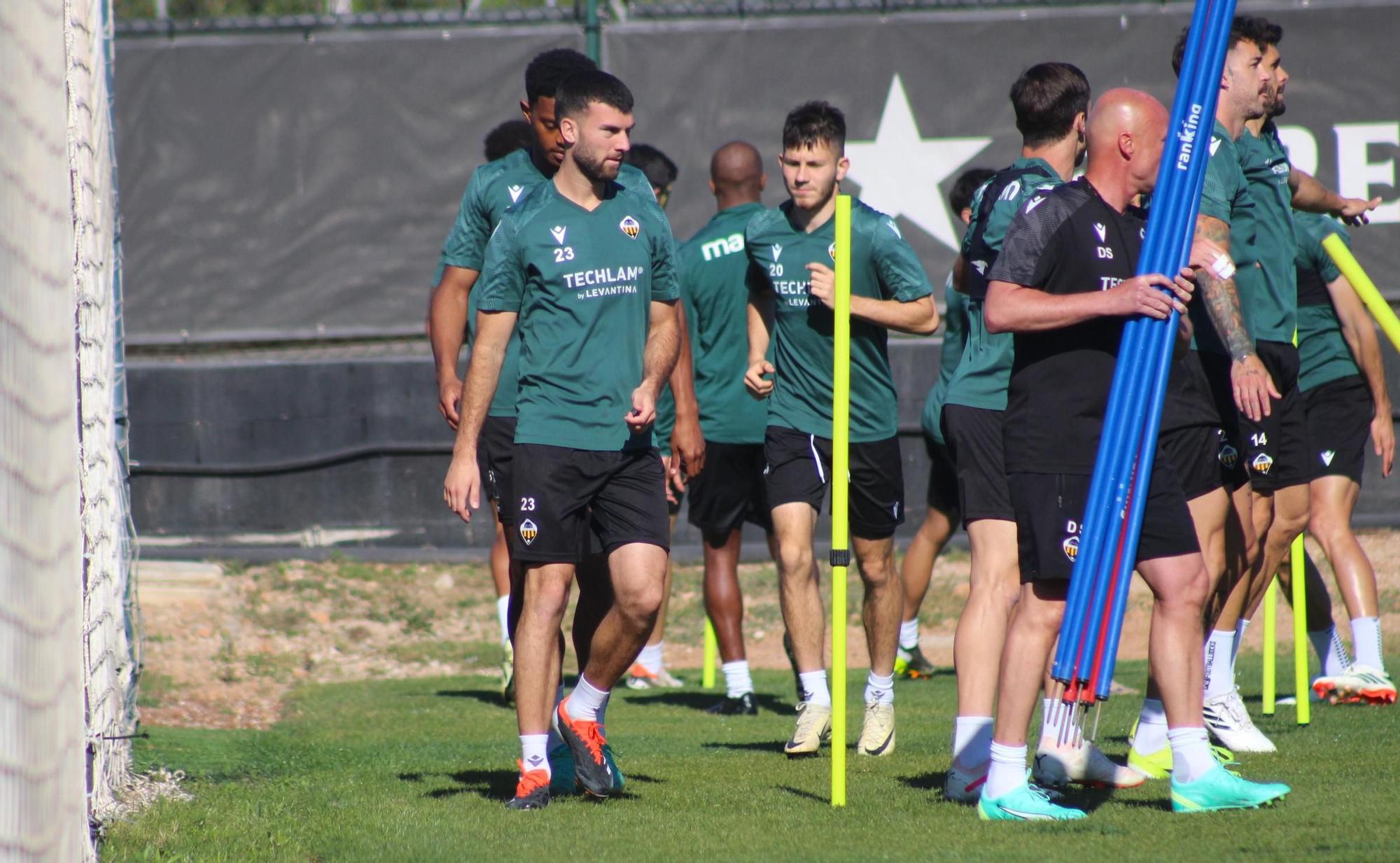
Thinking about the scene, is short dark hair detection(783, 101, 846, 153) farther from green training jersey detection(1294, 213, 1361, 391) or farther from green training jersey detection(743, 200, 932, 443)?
green training jersey detection(1294, 213, 1361, 391)

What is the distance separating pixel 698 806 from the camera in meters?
5.16

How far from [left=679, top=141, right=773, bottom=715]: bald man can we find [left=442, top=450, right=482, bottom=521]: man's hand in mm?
2849

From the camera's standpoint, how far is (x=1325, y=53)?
1251cm

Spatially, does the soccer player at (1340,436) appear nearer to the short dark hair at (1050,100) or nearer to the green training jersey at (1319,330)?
the green training jersey at (1319,330)

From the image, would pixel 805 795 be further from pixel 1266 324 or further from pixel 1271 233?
pixel 1271 233

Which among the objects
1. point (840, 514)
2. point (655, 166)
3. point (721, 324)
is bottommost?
point (840, 514)

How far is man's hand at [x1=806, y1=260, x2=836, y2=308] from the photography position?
620 centimetres

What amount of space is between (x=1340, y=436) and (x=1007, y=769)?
394 centimetres

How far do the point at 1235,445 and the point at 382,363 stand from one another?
7623 mm

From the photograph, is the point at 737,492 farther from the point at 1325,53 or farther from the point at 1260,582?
the point at 1325,53

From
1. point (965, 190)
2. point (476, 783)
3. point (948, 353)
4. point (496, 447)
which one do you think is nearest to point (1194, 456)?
point (476, 783)

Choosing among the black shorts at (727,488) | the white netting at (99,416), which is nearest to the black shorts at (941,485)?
the black shorts at (727,488)

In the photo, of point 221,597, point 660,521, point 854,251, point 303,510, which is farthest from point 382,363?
point 660,521

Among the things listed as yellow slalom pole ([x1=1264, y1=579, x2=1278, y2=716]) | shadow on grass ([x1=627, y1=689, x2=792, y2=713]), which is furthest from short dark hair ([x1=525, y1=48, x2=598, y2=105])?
yellow slalom pole ([x1=1264, y1=579, x2=1278, y2=716])
